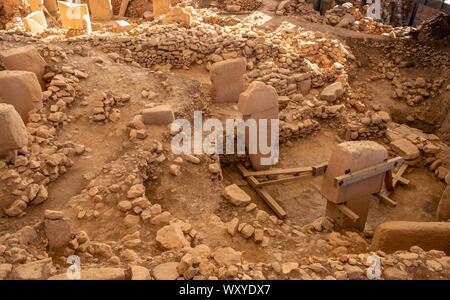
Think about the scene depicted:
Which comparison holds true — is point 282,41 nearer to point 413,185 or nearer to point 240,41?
Answer: point 240,41

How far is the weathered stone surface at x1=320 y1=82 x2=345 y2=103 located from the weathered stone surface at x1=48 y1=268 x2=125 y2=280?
6856 millimetres

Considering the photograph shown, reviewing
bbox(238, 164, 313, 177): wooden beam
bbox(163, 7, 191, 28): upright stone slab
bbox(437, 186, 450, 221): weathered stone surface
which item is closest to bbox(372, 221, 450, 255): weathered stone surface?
bbox(437, 186, 450, 221): weathered stone surface

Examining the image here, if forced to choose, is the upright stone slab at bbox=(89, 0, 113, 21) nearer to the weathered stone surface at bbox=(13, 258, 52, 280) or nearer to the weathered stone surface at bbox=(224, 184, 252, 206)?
the weathered stone surface at bbox=(224, 184, 252, 206)

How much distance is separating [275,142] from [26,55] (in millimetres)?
4727

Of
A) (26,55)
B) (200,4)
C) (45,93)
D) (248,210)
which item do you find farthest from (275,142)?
(200,4)

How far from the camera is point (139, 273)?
2.83 m

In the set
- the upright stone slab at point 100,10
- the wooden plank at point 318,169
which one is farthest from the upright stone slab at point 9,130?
the upright stone slab at point 100,10

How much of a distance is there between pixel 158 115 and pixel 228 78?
2320mm

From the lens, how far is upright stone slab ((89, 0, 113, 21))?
11.6 m

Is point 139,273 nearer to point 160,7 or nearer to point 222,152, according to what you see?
point 222,152

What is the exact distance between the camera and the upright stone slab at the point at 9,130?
3761 millimetres

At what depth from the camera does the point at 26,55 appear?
5512mm

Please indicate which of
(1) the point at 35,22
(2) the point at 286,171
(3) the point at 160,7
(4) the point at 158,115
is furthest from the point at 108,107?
(3) the point at 160,7

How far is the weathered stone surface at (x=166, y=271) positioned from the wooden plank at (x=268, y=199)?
287 cm
